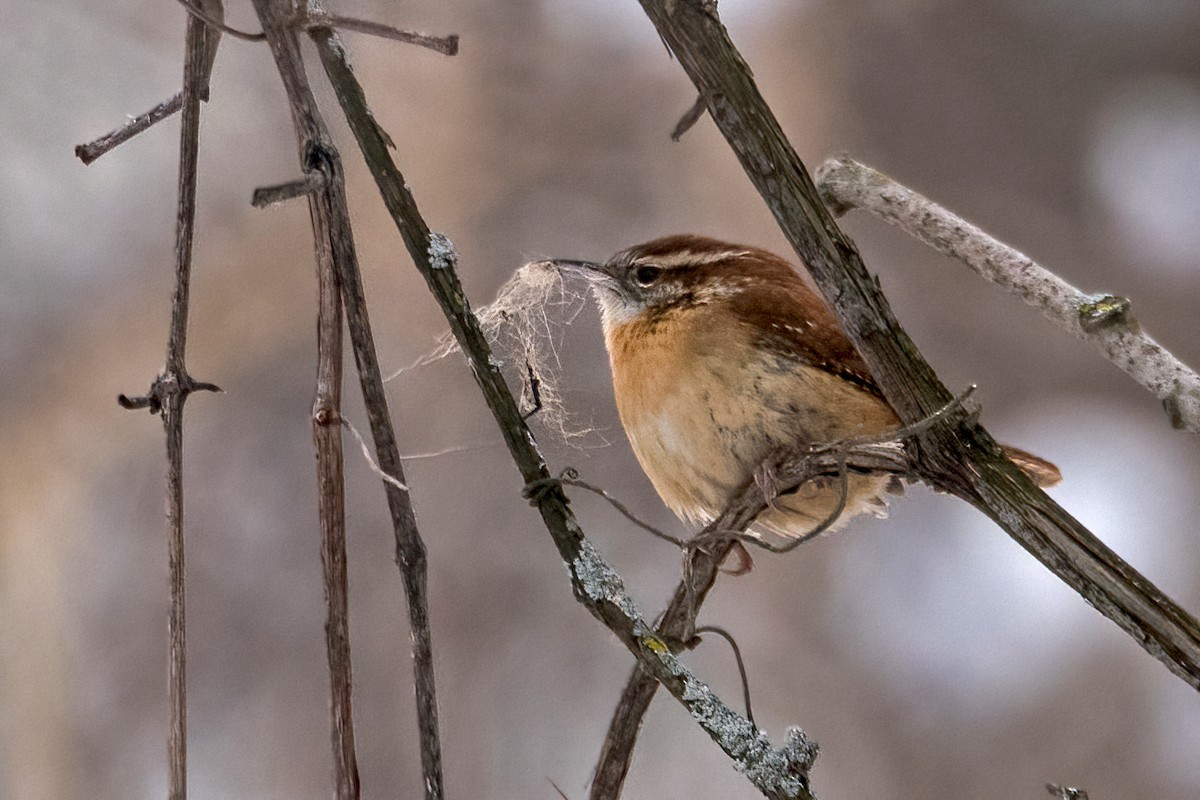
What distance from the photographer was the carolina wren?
4.99 feet

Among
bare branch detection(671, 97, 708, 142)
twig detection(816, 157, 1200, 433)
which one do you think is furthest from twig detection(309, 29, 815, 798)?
twig detection(816, 157, 1200, 433)

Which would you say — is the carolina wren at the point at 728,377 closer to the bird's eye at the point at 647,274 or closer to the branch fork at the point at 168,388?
the bird's eye at the point at 647,274

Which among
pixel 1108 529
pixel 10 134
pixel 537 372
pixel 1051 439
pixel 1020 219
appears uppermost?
pixel 10 134

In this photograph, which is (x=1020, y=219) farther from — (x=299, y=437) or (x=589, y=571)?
(x=589, y=571)

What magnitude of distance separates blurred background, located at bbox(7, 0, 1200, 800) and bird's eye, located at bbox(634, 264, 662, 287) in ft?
2.28

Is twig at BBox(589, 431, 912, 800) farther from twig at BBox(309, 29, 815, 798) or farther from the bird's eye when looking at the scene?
the bird's eye

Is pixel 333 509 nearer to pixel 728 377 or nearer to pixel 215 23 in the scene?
pixel 215 23

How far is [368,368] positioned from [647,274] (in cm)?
101

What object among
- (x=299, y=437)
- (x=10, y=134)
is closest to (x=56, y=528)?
(x=299, y=437)

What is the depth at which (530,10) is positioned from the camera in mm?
2854

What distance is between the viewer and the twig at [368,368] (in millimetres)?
827

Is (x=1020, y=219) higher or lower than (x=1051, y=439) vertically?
higher

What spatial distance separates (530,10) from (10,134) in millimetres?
1265

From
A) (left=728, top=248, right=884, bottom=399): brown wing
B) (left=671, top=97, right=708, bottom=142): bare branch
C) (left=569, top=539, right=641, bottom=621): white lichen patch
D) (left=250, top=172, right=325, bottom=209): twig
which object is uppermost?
(left=728, top=248, right=884, bottom=399): brown wing
